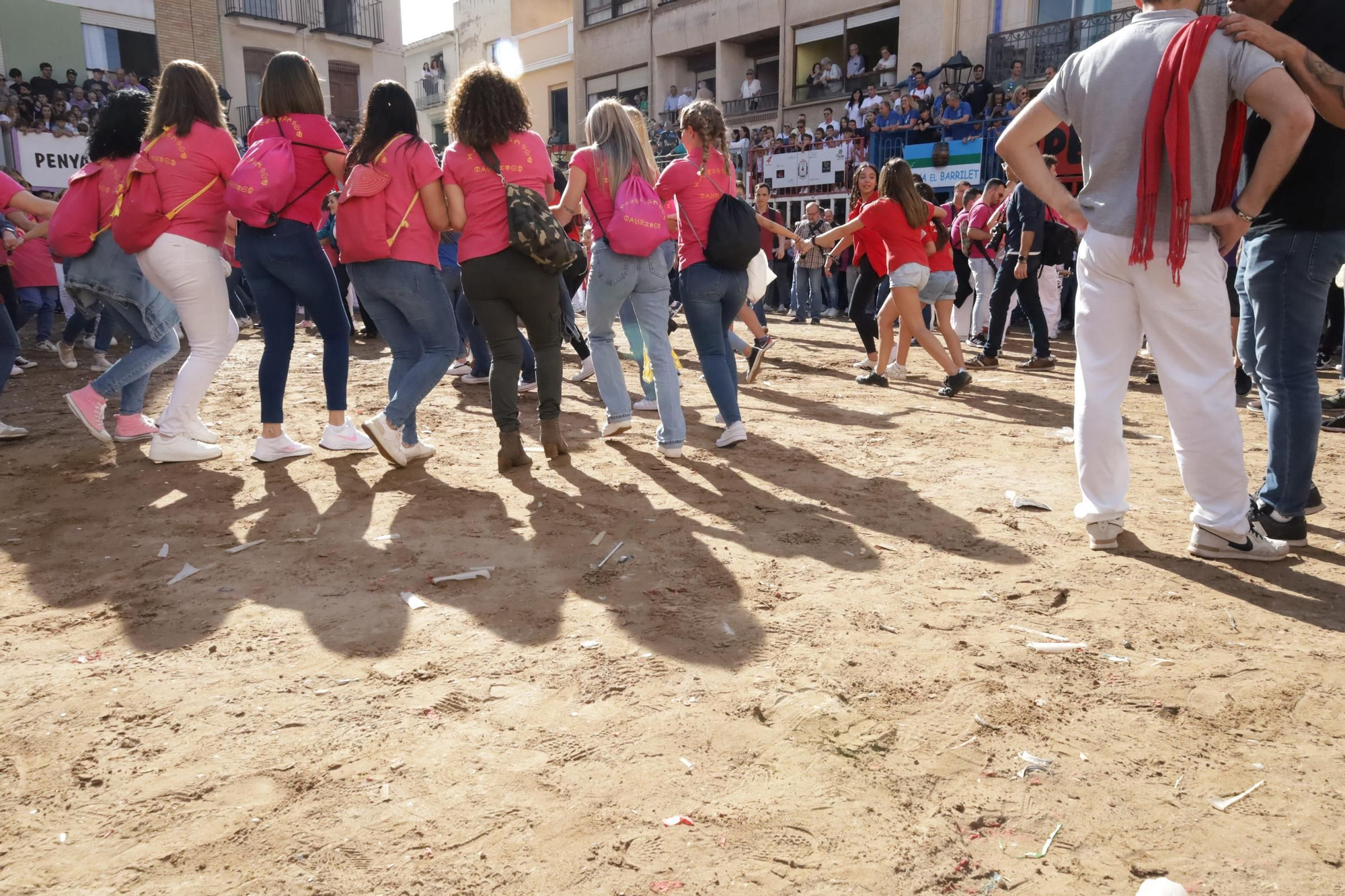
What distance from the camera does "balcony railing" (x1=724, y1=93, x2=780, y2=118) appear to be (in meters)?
27.8

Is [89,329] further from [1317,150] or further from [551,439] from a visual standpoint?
[1317,150]

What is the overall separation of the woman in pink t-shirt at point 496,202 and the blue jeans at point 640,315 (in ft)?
1.09

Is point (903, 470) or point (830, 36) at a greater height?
point (830, 36)

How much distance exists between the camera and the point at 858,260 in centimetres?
899

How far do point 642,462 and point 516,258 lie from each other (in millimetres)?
1385

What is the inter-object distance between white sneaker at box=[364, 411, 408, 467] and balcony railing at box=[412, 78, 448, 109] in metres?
40.5

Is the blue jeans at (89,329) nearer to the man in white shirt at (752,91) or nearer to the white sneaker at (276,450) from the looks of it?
the white sneaker at (276,450)

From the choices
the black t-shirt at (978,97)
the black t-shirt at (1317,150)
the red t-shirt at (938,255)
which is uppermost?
the black t-shirt at (978,97)

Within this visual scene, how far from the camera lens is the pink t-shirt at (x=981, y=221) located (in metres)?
10.6

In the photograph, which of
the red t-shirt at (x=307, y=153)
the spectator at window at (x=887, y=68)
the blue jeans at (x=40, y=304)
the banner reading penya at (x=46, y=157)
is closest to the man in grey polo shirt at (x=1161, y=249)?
the red t-shirt at (x=307, y=153)

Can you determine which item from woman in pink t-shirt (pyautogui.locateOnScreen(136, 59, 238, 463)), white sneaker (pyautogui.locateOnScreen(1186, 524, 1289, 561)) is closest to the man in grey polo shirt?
white sneaker (pyautogui.locateOnScreen(1186, 524, 1289, 561))

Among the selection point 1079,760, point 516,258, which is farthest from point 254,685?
point 516,258

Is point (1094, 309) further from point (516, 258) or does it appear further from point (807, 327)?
point (807, 327)

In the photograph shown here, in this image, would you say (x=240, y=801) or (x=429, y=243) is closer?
(x=240, y=801)
